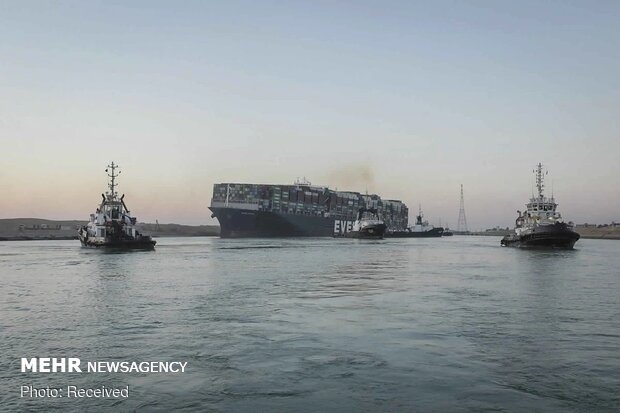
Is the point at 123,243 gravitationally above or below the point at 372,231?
below

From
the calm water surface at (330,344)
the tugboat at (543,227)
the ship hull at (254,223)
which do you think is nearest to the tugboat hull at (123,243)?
the calm water surface at (330,344)

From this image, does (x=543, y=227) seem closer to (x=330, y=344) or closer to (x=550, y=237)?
(x=550, y=237)

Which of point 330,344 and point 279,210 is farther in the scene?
point 279,210

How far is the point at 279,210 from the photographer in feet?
580

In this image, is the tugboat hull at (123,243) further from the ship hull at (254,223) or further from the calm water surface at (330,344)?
the ship hull at (254,223)

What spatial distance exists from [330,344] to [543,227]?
62.4 meters

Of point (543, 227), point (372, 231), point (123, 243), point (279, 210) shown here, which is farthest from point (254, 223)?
point (543, 227)

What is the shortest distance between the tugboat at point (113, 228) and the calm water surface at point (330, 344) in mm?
44564

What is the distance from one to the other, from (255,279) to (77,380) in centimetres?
2222

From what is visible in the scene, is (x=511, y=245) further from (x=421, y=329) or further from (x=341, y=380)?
(x=341, y=380)

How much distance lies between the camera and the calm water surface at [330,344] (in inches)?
368

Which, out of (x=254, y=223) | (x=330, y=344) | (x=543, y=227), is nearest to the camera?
(x=330, y=344)

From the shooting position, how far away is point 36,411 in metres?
8.79

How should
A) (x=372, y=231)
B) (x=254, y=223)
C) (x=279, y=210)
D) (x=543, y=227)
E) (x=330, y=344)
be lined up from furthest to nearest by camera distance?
1. (x=279, y=210)
2. (x=254, y=223)
3. (x=372, y=231)
4. (x=543, y=227)
5. (x=330, y=344)
